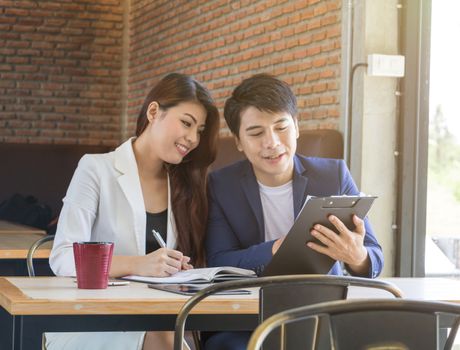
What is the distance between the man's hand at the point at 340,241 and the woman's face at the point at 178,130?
0.63 m

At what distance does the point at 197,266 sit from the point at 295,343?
0.97 meters

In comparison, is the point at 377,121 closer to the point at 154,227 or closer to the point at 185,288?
the point at 154,227

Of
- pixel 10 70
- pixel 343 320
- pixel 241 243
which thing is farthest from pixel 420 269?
pixel 10 70

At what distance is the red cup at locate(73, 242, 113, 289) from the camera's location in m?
2.25

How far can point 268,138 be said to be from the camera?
9.16 ft

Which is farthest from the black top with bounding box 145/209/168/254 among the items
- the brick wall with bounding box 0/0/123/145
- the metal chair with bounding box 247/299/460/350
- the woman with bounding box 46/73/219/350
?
the brick wall with bounding box 0/0/123/145

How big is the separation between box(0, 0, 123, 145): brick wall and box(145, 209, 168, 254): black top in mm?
6525

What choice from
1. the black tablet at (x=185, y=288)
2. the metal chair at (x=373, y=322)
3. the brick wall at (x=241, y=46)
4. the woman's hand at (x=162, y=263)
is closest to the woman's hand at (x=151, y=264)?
the woman's hand at (x=162, y=263)

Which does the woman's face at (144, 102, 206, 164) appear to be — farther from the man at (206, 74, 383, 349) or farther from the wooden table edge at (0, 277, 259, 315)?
the wooden table edge at (0, 277, 259, 315)

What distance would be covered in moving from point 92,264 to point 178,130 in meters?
0.73

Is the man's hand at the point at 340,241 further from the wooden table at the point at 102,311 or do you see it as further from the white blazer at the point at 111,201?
the white blazer at the point at 111,201

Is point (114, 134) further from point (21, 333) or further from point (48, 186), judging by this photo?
point (21, 333)

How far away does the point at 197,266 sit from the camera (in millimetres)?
2869

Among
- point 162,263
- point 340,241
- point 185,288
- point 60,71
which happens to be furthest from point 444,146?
point 60,71
